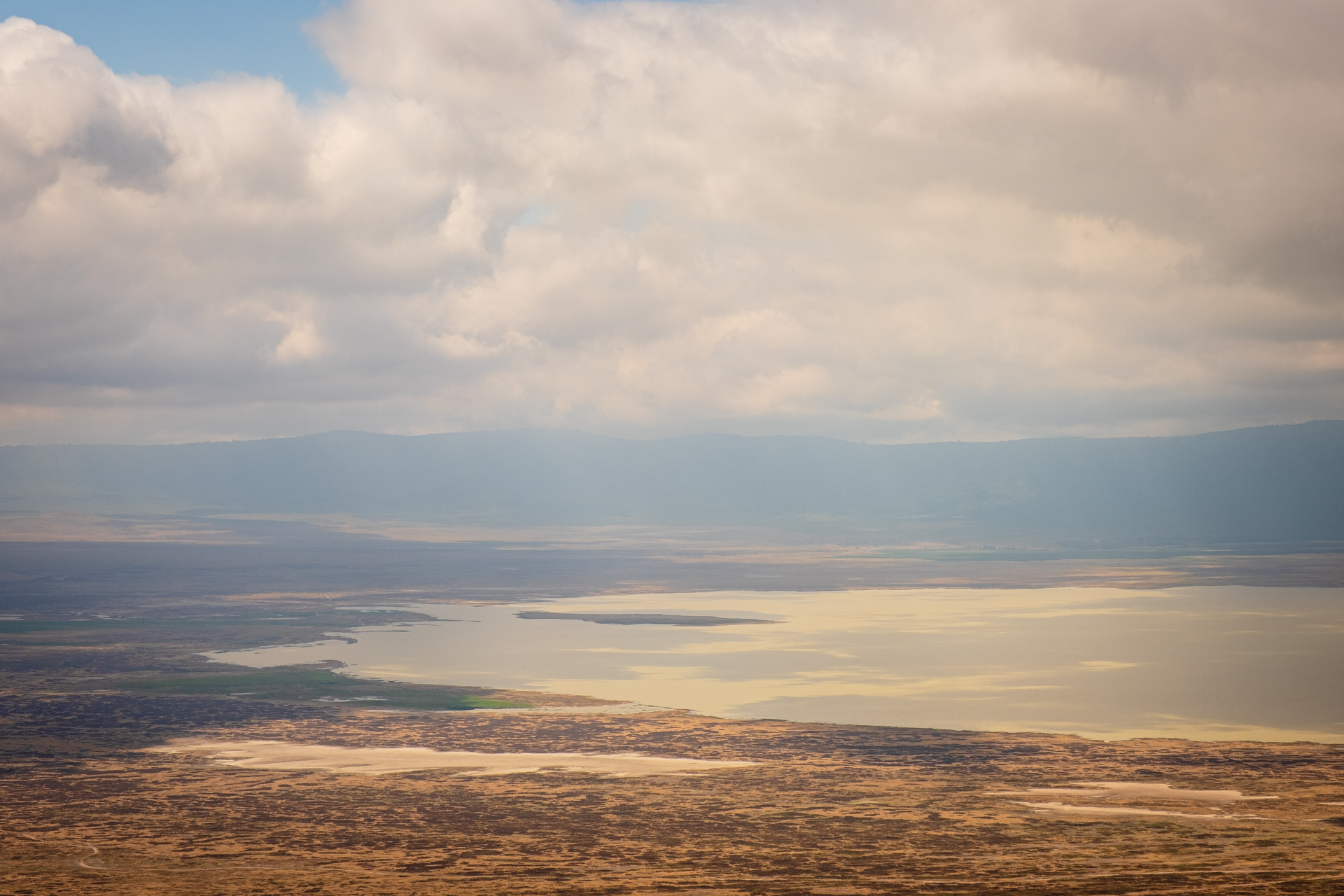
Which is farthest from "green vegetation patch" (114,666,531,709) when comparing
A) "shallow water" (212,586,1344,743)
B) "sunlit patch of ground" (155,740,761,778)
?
"sunlit patch of ground" (155,740,761,778)

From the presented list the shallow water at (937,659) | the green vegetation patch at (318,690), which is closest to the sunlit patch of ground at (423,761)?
the shallow water at (937,659)

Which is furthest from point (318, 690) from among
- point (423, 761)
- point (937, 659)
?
point (937, 659)

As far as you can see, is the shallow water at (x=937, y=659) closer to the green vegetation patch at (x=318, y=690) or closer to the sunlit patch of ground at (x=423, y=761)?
the green vegetation patch at (x=318, y=690)

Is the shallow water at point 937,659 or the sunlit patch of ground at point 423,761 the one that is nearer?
the sunlit patch of ground at point 423,761

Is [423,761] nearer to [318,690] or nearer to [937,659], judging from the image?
[318,690]

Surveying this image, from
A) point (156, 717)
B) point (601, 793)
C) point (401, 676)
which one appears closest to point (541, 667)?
point (401, 676)

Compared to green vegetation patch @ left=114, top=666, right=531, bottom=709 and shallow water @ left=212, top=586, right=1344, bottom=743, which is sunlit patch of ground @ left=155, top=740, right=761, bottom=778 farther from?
green vegetation patch @ left=114, top=666, right=531, bottom=709
